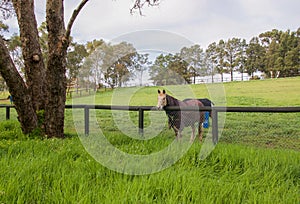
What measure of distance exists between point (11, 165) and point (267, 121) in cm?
736

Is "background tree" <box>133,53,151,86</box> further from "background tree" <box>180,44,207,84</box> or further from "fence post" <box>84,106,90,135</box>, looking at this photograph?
"fence post" <box>84,106,90,135</box>

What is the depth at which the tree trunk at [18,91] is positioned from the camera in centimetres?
399

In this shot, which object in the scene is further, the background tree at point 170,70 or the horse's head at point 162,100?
the horse's head at point 162,100

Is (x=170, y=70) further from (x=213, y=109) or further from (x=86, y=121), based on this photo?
(x=86, y=121)

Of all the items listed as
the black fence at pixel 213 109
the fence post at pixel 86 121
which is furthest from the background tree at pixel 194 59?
the fence post at pixel 86 121

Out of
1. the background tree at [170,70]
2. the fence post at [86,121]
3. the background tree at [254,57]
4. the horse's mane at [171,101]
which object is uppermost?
the background tree at [254,57]

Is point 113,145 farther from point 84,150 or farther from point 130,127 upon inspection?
point 130,127

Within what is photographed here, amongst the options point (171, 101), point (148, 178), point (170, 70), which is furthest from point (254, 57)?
point (148, 178)

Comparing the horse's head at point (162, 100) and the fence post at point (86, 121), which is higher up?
the horse's head at point (162, 100)

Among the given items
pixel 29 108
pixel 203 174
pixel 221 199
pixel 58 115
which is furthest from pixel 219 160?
pixel 29 108

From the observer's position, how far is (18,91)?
421cm

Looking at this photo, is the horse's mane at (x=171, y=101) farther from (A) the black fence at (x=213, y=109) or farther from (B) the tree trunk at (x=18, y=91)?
(B) the tree trunk at (x=18, y=91)

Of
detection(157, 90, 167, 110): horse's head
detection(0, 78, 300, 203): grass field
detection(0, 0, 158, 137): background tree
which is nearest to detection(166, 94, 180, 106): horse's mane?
detection(157, 90, 167, 110): horse's head

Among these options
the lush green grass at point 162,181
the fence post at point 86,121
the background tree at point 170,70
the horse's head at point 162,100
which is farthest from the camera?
the fence post at point 86,121
